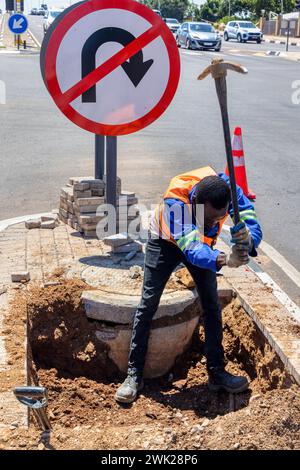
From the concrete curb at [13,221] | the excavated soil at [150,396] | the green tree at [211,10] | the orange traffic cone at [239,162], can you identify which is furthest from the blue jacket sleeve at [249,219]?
the green tree at [211,10]

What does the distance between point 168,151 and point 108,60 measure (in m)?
6.84

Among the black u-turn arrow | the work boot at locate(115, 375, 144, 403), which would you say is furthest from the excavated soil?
the black u-turn arrow

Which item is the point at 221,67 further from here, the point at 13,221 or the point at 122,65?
the point at 13,221

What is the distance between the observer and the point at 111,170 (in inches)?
238

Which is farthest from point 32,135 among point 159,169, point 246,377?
point 246,377

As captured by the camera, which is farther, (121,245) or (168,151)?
(168,151)

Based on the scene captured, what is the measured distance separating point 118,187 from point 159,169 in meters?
4.33

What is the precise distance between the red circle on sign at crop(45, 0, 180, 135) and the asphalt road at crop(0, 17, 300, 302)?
248cm

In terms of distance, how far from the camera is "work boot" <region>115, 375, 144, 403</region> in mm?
4816

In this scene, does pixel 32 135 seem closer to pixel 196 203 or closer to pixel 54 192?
pixel 54 192

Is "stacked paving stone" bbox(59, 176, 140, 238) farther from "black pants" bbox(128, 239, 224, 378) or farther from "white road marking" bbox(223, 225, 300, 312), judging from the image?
"black pants" bbox(128, 239, 224, 378)

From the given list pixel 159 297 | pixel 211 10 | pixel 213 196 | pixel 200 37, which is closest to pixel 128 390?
pixel 159 297

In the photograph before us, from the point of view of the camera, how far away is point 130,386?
192 inches

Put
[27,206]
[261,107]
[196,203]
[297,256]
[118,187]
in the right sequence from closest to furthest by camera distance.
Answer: [196,203] < [118,187] < [297,256] < [27,206] < [261,107]
